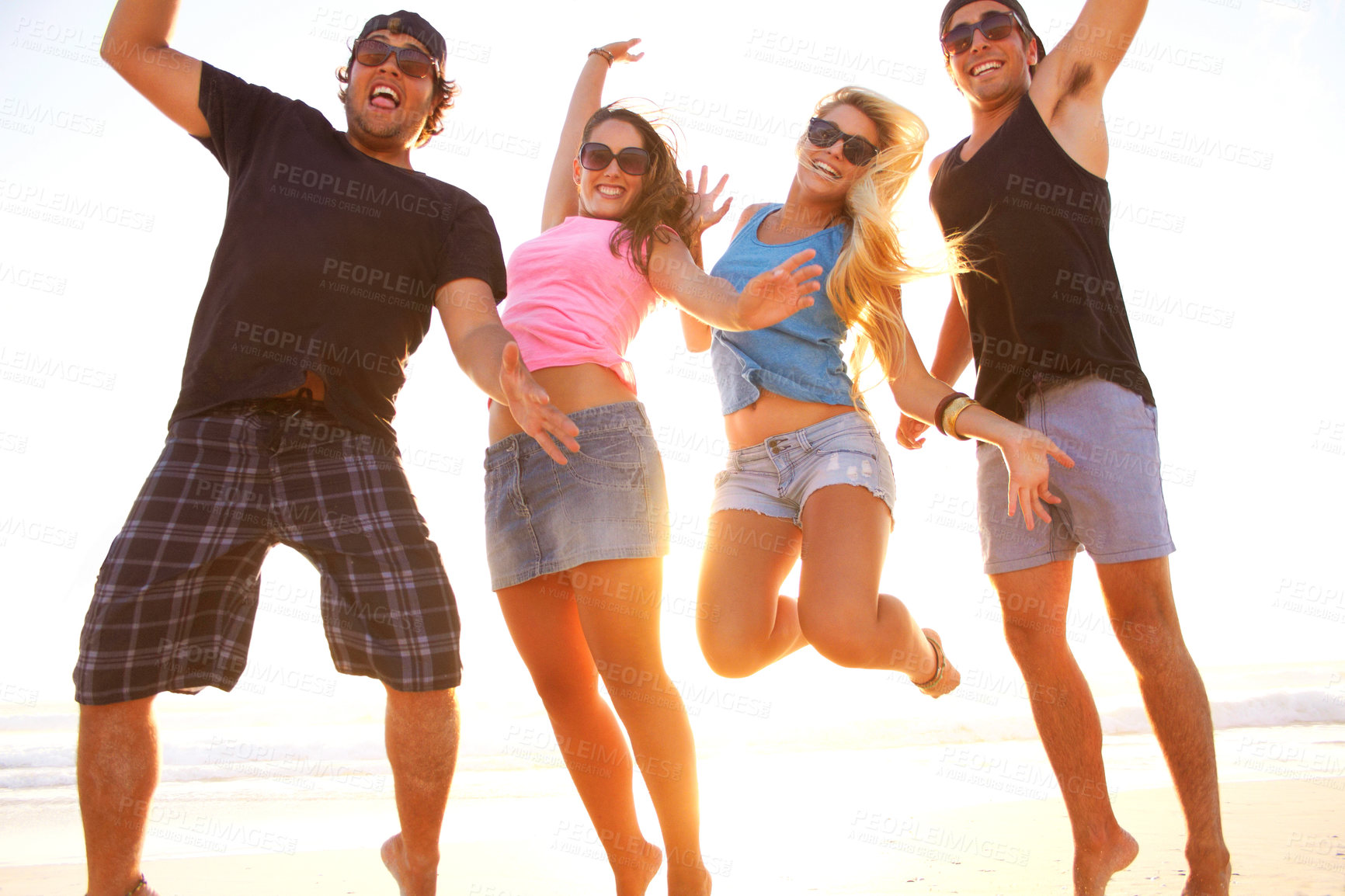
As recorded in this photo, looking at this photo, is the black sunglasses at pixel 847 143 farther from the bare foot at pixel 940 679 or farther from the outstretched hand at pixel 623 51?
the bare foot at pixel 940 679

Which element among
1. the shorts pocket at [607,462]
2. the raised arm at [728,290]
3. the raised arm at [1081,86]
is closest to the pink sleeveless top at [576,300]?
the raised arm at [728,290]

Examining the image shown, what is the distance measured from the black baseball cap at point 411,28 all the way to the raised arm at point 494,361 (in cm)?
93

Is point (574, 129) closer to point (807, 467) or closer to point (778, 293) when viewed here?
point (778, 293)

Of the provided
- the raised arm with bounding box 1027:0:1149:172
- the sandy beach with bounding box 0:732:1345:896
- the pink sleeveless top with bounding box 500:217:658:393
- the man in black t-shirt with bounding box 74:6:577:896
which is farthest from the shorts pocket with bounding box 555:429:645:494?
the sandy beach with bounding box 0:732:1345:896

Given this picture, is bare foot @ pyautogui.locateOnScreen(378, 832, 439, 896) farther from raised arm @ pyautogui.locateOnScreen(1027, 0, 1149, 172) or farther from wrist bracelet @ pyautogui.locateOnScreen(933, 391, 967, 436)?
raised arm @ pyautogui.locateOnScreen(1027, 0, 1149, 172)

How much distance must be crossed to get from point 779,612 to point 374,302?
6.02 ft

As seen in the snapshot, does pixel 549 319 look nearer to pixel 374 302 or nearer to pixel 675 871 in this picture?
pixel 374 302

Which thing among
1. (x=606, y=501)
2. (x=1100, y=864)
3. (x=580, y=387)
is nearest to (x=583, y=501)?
(x=606, y=501)

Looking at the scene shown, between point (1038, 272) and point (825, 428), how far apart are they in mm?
908

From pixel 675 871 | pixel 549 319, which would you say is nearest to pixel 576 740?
pixel 675 871

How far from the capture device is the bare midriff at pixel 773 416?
3.23 metres

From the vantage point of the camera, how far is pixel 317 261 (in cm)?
262

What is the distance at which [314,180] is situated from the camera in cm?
273

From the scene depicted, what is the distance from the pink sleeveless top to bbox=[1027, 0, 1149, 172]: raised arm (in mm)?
1588
